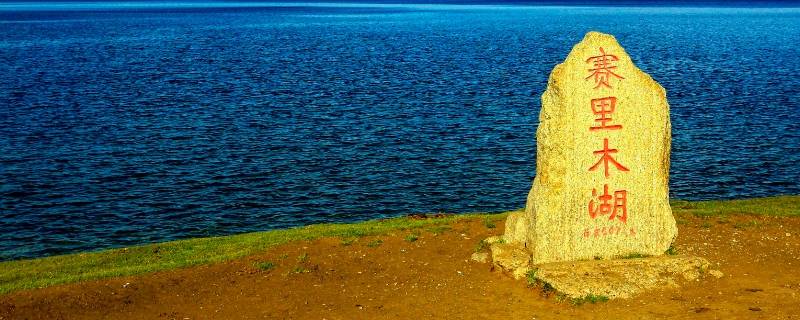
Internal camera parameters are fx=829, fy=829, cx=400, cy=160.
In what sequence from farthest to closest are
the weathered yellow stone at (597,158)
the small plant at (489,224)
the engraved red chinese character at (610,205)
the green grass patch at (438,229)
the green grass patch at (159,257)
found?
the small plant at (489,224), the green grass patch at (438,229), the green grass patch at (159,257), the engraved red chinese character at (610,205), the weathered yellow stone at (597,158)

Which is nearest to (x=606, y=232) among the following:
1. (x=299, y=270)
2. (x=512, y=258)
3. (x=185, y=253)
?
(x=512, y=258)

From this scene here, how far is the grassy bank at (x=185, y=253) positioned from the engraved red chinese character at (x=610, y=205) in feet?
24.8

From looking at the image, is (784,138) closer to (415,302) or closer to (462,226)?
(462,226)

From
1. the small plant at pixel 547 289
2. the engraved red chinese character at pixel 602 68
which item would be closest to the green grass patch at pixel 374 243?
the small plant at pixel 547 289

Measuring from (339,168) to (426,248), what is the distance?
74.6 feet

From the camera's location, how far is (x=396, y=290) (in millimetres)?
23812

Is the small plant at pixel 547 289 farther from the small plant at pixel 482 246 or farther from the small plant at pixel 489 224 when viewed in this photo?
the small plant at pixel 489 224

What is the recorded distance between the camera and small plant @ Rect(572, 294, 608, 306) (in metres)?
22.2

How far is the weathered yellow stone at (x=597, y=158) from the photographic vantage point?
23.7 meters

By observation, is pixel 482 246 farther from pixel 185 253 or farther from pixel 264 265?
pixel 185 253

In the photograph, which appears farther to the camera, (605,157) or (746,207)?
(746,207)

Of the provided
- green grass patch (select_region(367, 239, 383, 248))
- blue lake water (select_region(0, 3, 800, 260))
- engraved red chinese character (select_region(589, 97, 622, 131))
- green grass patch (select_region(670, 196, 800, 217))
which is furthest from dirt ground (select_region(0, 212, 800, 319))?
blue lake water (select_region(0, 3, 800, 260))

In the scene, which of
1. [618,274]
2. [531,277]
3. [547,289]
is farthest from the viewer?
[531,277]

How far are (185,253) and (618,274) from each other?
50.8 feet
